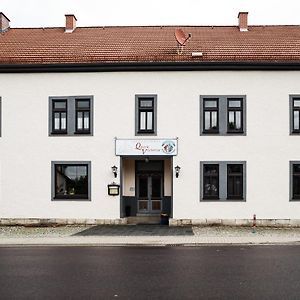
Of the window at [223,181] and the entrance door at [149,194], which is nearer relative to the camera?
the window at [223,181]

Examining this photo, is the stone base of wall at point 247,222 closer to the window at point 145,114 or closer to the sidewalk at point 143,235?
the sidewalk at point 143,235

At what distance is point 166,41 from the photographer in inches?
1080

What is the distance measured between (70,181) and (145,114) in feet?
15.4

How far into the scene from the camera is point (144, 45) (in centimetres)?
2673

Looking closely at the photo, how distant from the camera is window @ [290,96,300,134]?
80.0ft

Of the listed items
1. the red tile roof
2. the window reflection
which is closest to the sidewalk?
the window reflection

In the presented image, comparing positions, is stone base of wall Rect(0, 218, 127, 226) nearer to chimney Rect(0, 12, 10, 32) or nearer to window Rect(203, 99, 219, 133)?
window Rect(203, 99, 219, 133)

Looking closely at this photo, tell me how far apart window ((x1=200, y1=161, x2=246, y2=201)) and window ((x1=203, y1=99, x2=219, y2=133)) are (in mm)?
1661

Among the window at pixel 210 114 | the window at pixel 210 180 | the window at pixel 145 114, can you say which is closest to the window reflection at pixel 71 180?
the window at pixel 145 114

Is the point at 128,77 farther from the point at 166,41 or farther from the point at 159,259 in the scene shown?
the point at 159,259

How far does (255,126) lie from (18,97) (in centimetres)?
1107

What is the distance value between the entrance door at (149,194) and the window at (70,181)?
290 cm

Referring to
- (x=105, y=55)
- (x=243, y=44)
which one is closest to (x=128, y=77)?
(x=105, y=55)

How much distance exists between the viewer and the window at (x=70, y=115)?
81.8 ft
